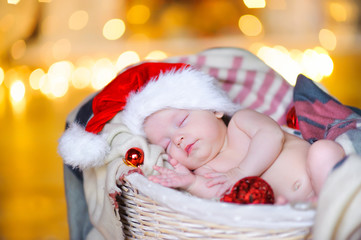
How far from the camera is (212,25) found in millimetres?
3154

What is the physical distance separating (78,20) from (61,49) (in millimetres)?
248

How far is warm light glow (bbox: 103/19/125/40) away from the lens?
3.18 meters

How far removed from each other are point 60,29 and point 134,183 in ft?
8.05

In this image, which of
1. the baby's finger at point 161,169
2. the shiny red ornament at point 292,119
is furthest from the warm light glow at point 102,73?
the baby's finger at point 161,169

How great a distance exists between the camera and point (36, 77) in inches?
121

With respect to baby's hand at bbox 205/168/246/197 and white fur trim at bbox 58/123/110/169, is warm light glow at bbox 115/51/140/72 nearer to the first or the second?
white fur trim at bbox 58/123/110/169

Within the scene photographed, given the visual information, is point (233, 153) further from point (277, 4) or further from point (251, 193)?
point (277, 4)

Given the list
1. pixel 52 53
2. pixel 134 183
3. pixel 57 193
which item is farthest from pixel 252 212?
pixel 52 53

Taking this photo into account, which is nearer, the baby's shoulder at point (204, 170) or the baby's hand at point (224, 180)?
the baby's hand at point (224, 180)

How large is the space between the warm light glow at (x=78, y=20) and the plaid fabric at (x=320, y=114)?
86.2 inches

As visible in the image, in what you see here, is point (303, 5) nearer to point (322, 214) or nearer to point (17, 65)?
point (17, 65)

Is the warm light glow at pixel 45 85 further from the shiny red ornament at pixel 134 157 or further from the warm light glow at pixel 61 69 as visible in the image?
the shiny red ornament at pixel 134 157

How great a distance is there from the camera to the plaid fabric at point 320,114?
114 cm

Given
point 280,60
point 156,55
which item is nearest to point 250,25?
point 280,60
